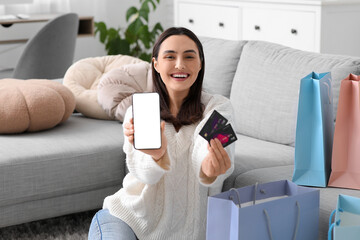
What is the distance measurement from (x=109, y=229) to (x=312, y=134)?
25.4 inches

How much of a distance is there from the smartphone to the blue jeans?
0.29 metres

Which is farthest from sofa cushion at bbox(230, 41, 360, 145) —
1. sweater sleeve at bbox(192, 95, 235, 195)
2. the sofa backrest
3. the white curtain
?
the white curtain

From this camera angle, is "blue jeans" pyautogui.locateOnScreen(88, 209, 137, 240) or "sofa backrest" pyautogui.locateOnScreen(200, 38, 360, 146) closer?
"blue jeans" pyautogui.locateOnScreen(88, 209, 137, 240)

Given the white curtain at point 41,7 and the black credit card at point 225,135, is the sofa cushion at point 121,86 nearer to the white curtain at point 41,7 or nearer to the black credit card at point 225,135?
the black credit card at point 225,135

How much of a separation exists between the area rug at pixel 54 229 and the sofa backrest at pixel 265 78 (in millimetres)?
734

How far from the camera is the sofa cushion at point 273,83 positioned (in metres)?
2.25

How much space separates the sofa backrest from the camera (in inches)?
89.4

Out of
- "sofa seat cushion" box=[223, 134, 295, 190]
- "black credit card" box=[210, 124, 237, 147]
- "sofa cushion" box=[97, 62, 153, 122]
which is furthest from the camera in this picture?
"sofa cushion" box=[97, 62, 153, 122]

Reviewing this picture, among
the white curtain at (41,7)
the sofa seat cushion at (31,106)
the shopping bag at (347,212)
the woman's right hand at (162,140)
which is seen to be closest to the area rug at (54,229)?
the sofa seat cushion at (31,106)

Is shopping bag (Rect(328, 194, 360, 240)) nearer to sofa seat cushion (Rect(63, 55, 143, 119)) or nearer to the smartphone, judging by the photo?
the smartphone

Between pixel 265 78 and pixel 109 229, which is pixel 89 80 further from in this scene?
pixel 109 229

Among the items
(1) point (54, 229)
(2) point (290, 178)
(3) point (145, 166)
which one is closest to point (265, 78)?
(2) point (290, 178)

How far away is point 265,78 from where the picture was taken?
2.42 metres

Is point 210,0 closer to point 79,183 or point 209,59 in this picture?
point 209,59
